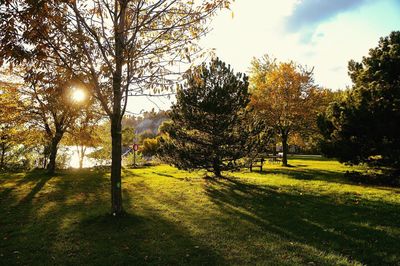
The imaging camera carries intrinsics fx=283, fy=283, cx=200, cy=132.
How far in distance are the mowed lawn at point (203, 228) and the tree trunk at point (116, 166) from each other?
41cm

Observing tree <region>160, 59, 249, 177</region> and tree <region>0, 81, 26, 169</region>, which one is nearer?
tree <region>160, 59, 249, 177</region>

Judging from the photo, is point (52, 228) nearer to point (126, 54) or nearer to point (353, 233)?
point (126, 54)

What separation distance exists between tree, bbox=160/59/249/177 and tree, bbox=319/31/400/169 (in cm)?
561

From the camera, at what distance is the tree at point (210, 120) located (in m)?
15.3

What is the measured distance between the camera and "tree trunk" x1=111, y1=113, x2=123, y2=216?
27.1 ft

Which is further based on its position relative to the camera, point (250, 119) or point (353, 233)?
point (250, 119)

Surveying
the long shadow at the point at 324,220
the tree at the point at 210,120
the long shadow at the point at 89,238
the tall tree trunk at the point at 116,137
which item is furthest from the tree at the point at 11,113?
the long shadow at the point at 324,220

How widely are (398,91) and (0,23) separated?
16206 mm

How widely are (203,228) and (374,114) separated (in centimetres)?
1166

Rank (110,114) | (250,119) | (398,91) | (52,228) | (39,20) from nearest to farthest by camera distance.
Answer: (39,20) < (52,228) < (110,114) < (398,91) < (250,119)

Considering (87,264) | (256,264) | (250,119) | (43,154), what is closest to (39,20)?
(87,264)

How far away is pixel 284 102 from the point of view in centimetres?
2798

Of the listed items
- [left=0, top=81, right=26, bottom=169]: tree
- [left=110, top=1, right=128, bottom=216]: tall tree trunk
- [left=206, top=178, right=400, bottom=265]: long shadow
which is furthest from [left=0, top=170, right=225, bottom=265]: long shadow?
[left=0, top=81, right=26, bottom=169]: tree

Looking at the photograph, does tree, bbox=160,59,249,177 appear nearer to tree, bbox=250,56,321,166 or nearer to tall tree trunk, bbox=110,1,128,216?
tall tree trunk, bbox=110,1,128,216
